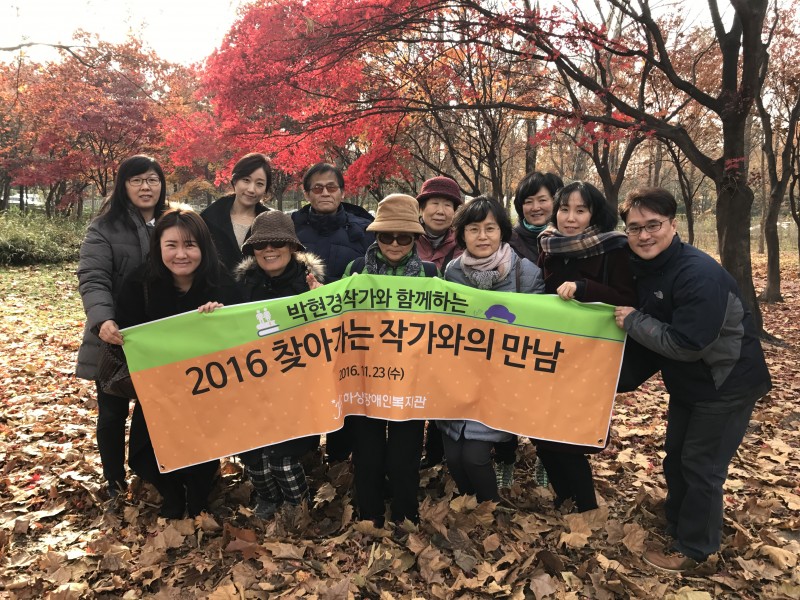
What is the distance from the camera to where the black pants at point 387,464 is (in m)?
3.35

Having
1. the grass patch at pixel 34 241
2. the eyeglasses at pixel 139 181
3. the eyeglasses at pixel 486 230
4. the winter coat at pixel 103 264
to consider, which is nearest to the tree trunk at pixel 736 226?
the eyeglasses at pixel 486 230

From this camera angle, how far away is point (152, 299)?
3426 mm

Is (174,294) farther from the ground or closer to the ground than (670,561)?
farther from the ground

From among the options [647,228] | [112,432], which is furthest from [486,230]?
[112,432]

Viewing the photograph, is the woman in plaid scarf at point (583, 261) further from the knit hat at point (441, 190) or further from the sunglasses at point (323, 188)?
the sunglasses at point (323, 188)

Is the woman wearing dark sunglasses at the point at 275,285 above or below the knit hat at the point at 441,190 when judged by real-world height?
below

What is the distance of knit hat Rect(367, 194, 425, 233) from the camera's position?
3.37 metres

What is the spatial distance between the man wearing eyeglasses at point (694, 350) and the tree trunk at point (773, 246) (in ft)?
36.1

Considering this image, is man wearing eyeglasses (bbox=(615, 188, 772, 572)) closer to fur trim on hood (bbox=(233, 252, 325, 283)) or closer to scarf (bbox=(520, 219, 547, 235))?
scarf (bbox=(520, 219, 547, 235))

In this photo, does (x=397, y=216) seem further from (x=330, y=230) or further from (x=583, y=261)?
(x=583, y=261)

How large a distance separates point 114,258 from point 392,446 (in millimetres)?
2371

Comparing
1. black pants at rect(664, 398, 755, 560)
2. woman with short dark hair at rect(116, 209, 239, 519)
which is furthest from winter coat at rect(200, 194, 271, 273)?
black pants at rect(664, 398, 755, 560)

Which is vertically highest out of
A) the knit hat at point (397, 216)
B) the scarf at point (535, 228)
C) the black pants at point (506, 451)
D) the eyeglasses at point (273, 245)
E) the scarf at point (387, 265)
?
the knit hat at point (397, 216)

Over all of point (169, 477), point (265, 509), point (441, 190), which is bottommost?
point (265, 509)
